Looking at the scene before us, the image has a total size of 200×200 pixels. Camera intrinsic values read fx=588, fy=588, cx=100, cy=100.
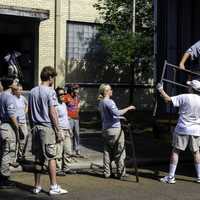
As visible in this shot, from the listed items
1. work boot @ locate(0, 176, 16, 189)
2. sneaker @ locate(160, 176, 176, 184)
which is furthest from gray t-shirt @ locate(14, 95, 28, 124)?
sneaker @ locate(160, 176, 176, 184)

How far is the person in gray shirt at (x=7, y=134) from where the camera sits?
9797mm

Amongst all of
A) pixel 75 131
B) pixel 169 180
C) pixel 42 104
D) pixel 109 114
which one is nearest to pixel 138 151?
pixel 75 131

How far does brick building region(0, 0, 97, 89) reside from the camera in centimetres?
2192

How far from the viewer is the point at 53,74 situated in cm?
920

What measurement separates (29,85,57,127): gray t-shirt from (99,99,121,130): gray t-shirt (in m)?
1.79

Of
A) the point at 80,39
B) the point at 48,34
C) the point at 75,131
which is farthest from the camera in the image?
the point at 80,39

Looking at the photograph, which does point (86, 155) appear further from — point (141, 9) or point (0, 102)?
point (141, 9)

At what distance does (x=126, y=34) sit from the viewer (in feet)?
69.9

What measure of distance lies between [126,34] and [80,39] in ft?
9.59

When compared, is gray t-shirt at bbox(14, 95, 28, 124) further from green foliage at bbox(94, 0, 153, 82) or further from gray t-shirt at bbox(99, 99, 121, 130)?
green foliage at bbox(94, 0, 153, 82)

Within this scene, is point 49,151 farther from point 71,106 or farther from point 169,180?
point 71,106

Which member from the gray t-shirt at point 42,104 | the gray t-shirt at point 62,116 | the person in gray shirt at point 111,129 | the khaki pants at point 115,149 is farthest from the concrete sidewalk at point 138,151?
the gray t-shirt at point 42,104

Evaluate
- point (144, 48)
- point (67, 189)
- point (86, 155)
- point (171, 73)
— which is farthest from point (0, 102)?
point (144, 48)

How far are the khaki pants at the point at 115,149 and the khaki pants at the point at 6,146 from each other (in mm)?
1885
